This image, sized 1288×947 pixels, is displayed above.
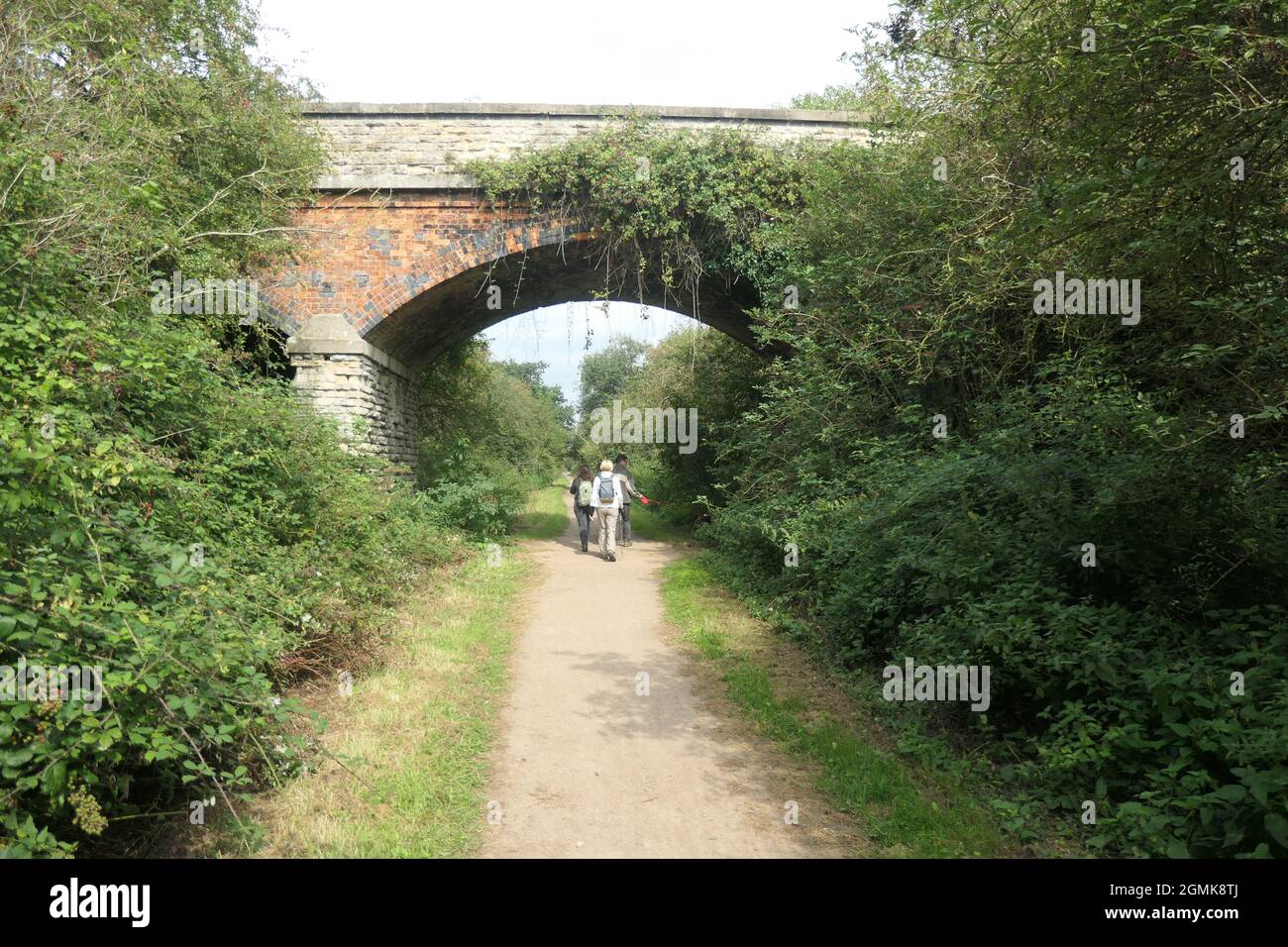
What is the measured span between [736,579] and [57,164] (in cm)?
812

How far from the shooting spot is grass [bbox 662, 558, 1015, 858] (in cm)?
371

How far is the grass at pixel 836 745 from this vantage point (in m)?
3.71

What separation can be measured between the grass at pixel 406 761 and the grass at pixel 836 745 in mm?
2081

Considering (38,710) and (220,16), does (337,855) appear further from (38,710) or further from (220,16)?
(220,16)

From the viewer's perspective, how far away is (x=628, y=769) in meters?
4.66

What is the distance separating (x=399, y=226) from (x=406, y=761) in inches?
347

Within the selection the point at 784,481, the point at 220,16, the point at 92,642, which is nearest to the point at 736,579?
the point at 784,481

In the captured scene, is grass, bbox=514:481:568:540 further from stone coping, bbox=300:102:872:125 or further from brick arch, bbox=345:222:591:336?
stone coping, bbox=300:102:872:125

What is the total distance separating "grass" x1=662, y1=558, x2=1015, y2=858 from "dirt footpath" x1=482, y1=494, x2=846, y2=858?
A: 23cm
